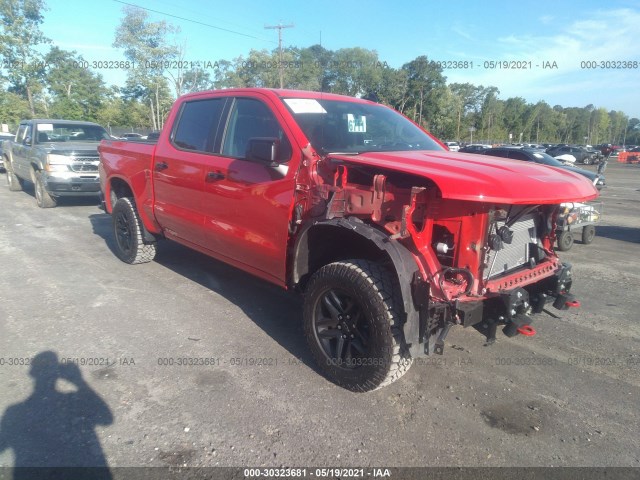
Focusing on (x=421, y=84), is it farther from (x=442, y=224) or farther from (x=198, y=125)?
(x=442, y=224)

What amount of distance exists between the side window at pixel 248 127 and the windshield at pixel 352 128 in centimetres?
19

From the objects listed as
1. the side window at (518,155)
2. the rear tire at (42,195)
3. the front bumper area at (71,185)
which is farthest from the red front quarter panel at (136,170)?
the side window at (518,155)

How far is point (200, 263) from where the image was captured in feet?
19.9

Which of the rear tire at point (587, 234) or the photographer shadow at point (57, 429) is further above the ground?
the rear tire at point (587, 234)

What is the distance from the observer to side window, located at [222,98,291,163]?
3.59m

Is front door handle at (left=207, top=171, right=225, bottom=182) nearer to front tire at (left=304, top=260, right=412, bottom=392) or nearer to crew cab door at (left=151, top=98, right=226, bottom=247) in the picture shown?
crew cab door at (left=151, top=98, right=226, bottom=247)

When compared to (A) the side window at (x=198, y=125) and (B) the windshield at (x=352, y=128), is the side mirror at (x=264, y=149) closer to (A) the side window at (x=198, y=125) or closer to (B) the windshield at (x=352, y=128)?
(B) the windshield at (x=352, y=128)

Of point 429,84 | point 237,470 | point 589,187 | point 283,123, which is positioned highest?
point 429,84

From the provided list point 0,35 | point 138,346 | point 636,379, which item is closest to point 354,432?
point 138,346

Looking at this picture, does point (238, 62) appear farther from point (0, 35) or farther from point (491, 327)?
point (491, 327)

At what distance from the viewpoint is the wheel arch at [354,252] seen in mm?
2697

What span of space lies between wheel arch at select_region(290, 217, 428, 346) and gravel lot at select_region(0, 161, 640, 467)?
2.10ft

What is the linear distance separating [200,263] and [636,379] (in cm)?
486

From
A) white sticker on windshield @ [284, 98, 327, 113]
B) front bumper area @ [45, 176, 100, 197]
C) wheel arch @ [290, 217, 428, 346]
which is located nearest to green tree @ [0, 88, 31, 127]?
front bumper area @ [45, 176, 100, 197]
